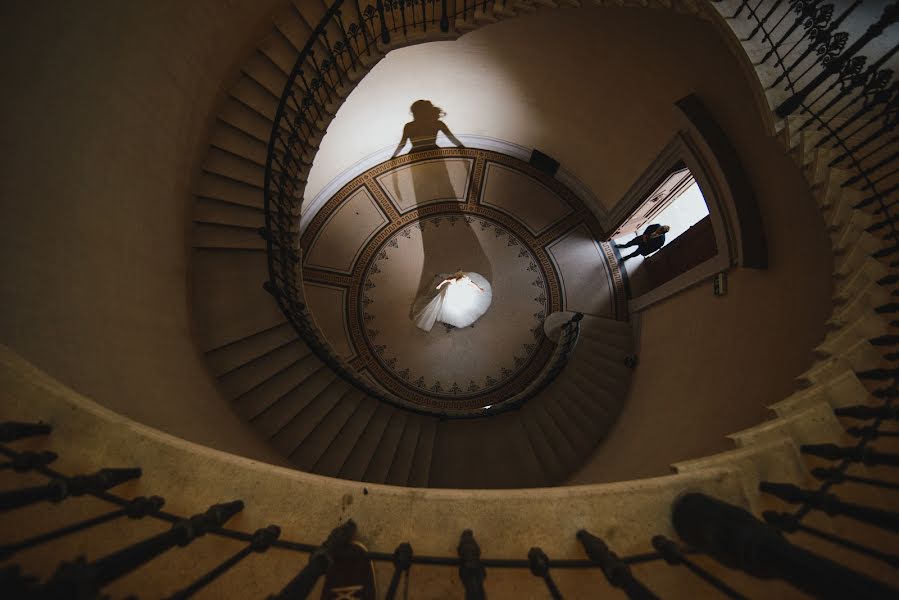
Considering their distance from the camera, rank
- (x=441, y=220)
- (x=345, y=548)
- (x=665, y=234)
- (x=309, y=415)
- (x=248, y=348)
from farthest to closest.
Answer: (x=441, y=220), (x=665, y=234), (x=309, y=415), (x=248, y=348), (x=345, y=548)

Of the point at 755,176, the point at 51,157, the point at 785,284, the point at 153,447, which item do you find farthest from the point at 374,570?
the point at 755,176

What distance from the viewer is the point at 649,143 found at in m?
4.92

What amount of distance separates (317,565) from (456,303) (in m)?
5.10

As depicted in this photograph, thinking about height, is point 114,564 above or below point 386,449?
above

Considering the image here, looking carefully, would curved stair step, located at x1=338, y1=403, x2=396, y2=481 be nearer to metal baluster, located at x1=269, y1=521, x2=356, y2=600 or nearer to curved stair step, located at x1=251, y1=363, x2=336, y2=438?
curved stair step, located at x1=251, y1=363, x2=336, y2=438

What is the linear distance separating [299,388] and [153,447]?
2886 millimetres

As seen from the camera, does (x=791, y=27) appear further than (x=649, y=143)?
No

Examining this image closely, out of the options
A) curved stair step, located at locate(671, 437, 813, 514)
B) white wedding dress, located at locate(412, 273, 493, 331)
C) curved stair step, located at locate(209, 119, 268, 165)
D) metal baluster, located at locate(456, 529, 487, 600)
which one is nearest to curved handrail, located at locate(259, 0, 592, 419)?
curved stair step, located at locate(209, 119, 268, 165)

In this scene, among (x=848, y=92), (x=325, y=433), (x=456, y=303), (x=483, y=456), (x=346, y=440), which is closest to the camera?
(x=848, y=92)

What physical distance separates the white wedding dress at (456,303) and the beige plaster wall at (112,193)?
296 centimetres

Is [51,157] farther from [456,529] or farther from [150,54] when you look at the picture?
[456,529]

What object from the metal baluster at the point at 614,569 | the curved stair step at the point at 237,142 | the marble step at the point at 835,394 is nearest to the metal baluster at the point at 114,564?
the metal baluster at the point at 614,569

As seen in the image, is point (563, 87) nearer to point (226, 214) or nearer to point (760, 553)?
point (226, 214)

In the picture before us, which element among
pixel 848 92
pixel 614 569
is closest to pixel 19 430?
pixel 614 569
